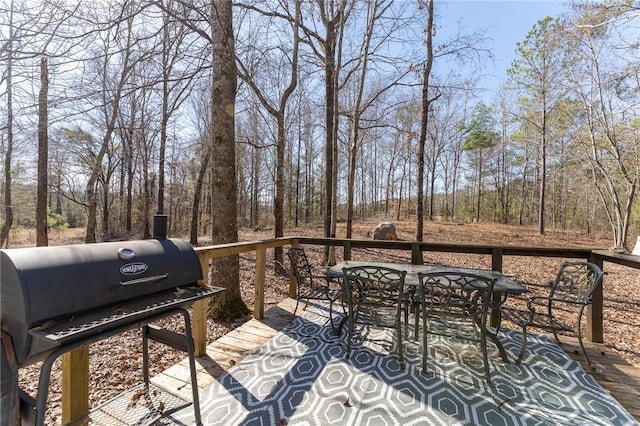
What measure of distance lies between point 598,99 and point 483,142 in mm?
7416

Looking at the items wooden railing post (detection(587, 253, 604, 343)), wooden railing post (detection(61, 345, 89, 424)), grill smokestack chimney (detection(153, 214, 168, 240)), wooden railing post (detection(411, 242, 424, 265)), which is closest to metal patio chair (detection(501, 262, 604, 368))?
wooden railing post (detection(587, 253, 604, 343))

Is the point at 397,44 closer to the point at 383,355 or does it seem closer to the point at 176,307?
the point at 383,355

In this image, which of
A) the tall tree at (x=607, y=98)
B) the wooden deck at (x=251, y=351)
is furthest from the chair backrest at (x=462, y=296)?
the tall tree at (x=607, y=98)

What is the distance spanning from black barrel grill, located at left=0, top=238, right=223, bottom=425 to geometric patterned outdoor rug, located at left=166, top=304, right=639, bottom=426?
0.96 metres

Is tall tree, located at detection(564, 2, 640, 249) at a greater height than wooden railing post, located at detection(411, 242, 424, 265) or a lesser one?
greater

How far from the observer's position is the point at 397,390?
81.1 inches

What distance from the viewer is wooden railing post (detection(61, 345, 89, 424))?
1530 mm

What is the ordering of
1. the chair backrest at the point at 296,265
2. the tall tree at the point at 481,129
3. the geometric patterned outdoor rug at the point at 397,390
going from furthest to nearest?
the tall tree at the point at 481,129 < the chair backrest at the point at 296,265 < the geometric patterned outdoor rug at the point at 397,390

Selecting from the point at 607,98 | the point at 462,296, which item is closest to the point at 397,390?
the point at 462,296

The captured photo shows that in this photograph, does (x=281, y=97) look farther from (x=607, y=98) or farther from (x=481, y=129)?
(x=481, y=129)

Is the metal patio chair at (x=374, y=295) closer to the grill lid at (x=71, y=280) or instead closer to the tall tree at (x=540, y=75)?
the grill lid at (x=71, y=280)

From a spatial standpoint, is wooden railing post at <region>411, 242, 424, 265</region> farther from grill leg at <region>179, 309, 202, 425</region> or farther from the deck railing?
grill leg at <region>179, 309, 202, 425</region>

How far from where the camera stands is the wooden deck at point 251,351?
→ 81.7 inches

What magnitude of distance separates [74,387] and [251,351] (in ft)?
4.32
